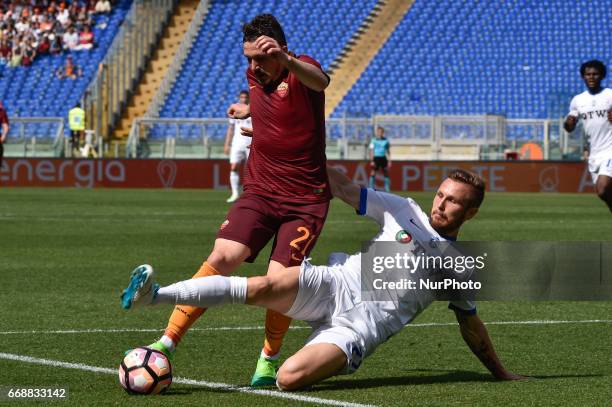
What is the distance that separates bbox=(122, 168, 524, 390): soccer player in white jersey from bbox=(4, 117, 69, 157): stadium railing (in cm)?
2886

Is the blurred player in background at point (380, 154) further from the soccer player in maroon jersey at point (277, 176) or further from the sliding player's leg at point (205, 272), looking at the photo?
the sliding player's leg at point (205, 272)

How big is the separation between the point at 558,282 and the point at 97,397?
225 inches

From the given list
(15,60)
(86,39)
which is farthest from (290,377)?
(15,60)

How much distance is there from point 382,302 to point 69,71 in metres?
36.5

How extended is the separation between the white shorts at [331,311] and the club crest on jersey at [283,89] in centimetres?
101

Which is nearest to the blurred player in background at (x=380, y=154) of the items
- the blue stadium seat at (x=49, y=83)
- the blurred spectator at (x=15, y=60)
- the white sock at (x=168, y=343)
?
the blue stadium seat at (x=49, y=83)

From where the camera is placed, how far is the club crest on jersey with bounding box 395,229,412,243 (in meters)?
6.38

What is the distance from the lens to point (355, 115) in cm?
3447

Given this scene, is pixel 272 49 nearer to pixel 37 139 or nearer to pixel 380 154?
pixel 380 154

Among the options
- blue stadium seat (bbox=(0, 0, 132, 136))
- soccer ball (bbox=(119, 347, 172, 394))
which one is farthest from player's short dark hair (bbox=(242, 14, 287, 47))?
blue stadium seat (bbox=(0, 0, 132, 136))

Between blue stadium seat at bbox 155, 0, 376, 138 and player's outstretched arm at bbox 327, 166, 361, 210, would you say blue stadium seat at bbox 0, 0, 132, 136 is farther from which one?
player's outstretched arm at bbox 327, 166, 361, 210

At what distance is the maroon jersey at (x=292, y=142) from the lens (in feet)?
22.0

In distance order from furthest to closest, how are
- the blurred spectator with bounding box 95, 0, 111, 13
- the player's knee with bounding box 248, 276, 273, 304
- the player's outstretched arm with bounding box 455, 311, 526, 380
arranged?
the blurred spectator with bounding box 95, 0, 111, 13 → the player's outstretched arm with bounding box 455, 311, 526, 380 → the player's knee with bounding box 248, 276, 273, 304

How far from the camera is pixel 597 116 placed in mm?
15688
